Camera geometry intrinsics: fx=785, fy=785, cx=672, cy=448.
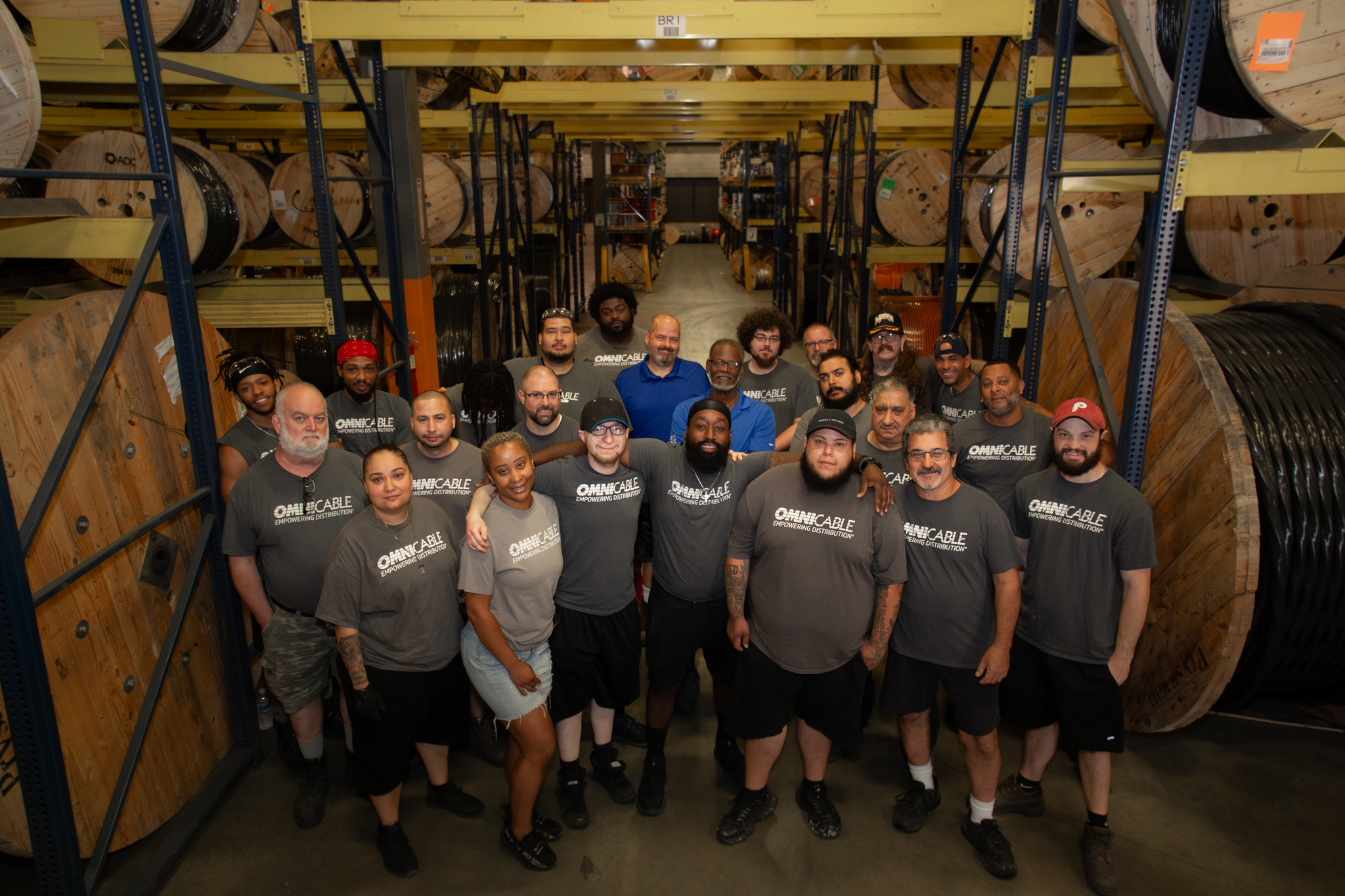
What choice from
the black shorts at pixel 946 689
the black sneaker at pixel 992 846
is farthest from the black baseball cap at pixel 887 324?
the black sneaker at pixel 992 846

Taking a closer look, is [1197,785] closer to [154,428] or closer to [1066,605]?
[1066,605]

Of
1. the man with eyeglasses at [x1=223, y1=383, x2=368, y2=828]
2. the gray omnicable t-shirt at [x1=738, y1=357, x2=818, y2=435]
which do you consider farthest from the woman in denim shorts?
the gray omnicable t-shirt at [x1=738, y1=357, x2=818, y2=435]

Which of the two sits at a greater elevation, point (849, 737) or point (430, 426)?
point (430, 426)

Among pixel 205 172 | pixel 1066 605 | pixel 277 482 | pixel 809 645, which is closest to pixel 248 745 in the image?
pixel 277 482

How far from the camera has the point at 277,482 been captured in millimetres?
3711

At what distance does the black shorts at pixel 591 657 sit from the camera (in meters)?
3.67

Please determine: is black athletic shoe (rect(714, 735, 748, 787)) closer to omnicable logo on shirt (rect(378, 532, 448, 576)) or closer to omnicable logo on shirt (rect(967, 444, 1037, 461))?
omnicable logo on shirt (rect(378, 532, 448, 576))

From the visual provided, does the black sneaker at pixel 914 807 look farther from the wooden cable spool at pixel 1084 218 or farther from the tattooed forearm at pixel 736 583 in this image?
the wooden cable spool at pixel 1084 218

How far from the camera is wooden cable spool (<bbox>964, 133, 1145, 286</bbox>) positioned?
20.7 feet

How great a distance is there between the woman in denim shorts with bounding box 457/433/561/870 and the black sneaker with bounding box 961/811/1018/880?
1997 mm

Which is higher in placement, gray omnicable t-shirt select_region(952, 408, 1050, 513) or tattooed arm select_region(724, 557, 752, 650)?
gray omnicable t-shirt select_region(952, 408, 1050, 513)

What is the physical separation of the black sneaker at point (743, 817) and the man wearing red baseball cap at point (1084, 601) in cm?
132

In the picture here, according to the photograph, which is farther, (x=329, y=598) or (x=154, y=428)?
(x=154, y=428)

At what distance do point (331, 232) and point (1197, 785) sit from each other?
656 centimetres
